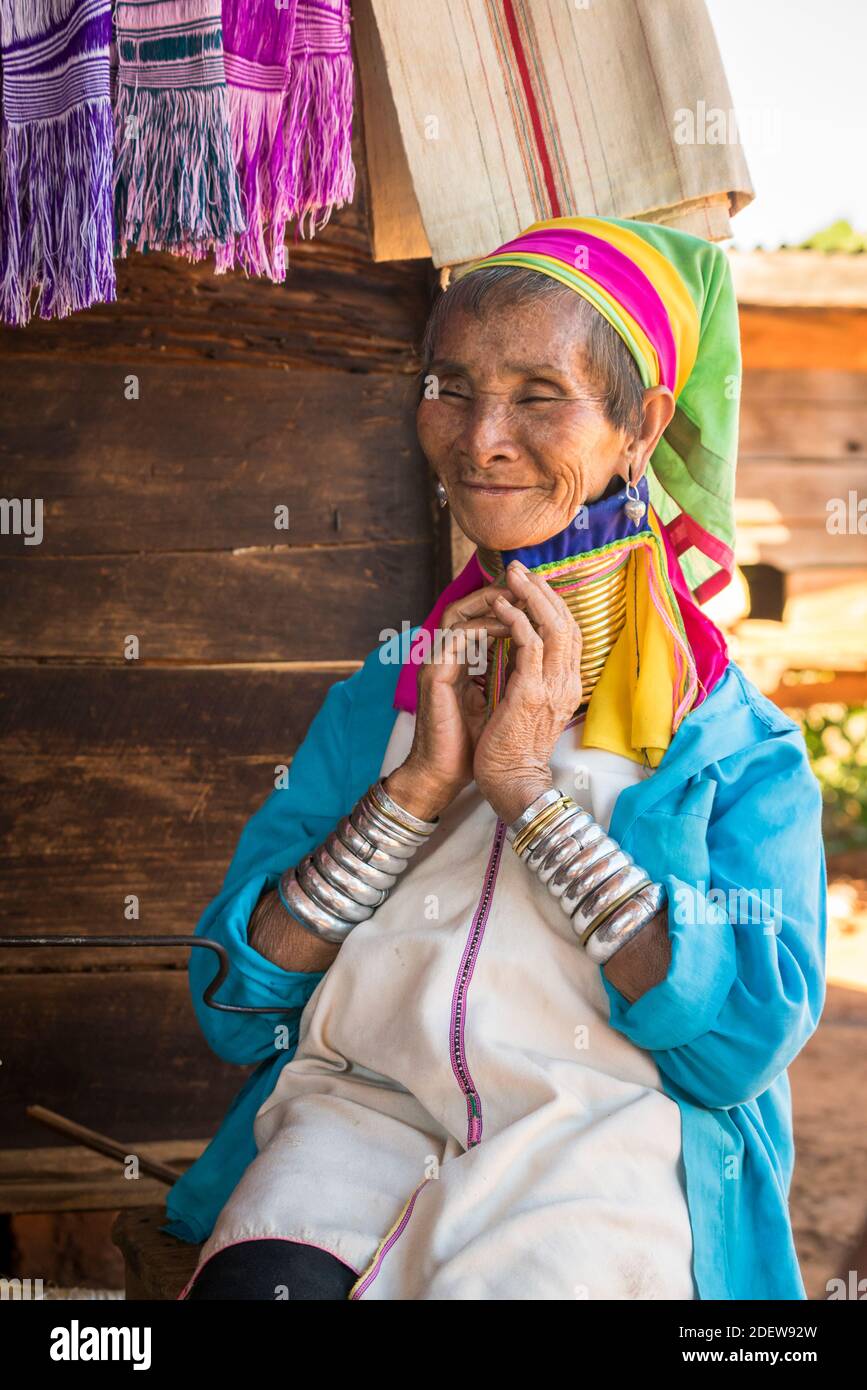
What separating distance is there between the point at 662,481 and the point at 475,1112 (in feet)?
3.30

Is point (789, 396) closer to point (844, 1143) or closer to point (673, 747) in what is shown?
point (844, 1143)

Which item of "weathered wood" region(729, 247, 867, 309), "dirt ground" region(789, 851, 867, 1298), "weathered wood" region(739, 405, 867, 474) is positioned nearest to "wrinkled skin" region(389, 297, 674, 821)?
"dirt ground" region(789, 851, 867, 1298)

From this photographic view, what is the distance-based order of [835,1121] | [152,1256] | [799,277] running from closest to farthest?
[152,1256] < [835,1121] < [799,277]

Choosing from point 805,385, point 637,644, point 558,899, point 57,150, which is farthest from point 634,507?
point 805,385

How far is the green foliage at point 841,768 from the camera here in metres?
9.06

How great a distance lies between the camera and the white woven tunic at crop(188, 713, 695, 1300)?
1.65 metres

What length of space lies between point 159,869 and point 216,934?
1.21 m

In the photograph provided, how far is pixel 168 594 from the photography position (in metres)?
Answer: 3.19

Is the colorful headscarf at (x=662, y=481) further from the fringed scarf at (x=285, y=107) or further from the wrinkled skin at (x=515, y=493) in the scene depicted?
the fringed scarf at (x=285, y=107)

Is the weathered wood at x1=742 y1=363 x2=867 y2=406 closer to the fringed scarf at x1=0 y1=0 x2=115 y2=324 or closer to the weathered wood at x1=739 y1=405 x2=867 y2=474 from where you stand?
the weathered wood at x1=739 y1=405 x2=867 y2=474

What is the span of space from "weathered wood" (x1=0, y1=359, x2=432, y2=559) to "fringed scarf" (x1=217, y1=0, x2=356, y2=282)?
0.82m

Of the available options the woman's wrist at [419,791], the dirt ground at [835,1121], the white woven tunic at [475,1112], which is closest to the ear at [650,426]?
the white woven tunic at [475,1112]

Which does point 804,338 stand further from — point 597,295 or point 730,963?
point 730,963

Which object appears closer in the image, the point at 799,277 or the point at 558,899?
the point at 558,899
